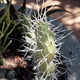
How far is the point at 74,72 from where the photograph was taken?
3.08 feet

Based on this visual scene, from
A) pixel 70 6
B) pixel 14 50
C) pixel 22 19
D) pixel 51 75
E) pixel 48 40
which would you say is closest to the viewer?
pixel 48 40

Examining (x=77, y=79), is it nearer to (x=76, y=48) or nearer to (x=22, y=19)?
(x=76, y=48)

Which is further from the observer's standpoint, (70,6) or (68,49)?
(70,6)

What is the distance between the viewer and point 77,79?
2.97 feet

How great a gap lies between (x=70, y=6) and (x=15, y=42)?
1539mm

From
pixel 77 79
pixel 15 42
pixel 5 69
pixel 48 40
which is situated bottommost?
pixel 77 79

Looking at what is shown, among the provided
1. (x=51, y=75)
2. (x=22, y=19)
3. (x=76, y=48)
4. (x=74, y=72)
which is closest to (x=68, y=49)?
(x=76, y=48)

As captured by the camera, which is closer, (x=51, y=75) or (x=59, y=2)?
(x=51, y=75)

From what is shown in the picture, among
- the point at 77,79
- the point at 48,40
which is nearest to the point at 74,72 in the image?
the point at 77,79

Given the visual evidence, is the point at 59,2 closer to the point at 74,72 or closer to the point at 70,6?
the point at 70,6

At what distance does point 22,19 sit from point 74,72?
1.98 feet

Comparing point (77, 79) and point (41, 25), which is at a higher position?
point (41, 25)

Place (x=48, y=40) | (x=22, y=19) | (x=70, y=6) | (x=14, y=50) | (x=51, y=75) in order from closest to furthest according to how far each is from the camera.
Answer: (x=48, y=40)
(x=51, y=75)
(x=22, y=19)
(x=14, y=50)
(x=70, y=6)

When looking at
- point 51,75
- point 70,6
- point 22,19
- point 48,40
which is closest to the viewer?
point 48,40
